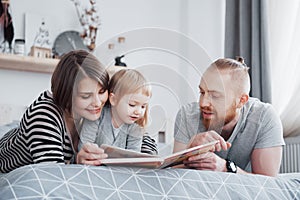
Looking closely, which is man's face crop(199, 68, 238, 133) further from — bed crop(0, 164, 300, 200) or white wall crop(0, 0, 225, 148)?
bed crop(0, 164, 300, 200)

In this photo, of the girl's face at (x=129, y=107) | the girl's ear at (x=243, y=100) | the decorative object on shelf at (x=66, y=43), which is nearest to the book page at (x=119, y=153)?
the girl's face at (x=129, y=107)

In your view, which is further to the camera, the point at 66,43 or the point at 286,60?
the point at 66,43

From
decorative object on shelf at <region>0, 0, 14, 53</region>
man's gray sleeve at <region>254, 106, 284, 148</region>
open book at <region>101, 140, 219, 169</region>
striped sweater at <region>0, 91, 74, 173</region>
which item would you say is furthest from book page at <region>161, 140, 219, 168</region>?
decorative object on shelf at <region>0, 0, 14, 53</region>

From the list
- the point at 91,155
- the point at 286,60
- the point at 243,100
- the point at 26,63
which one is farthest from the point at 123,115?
the point at 286,60

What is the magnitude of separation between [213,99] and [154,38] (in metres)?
0.25

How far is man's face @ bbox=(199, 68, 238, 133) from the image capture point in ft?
4.55

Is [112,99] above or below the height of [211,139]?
above

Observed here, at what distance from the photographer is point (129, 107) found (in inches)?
46.9

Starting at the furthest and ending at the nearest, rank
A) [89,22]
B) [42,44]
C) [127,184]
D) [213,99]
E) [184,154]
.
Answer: [89,22] → [42,44] → [213,99] → [184,154] → [127,184]

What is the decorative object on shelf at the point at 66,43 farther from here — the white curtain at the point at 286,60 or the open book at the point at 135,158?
the open book at the point at 135,158

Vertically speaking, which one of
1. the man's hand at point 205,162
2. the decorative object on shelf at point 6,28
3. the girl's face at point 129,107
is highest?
the decorative object on shelf at point 6,28

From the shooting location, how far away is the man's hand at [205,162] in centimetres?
135

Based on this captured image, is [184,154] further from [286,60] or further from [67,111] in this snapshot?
[286,60]

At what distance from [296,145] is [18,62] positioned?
1.70 meters
